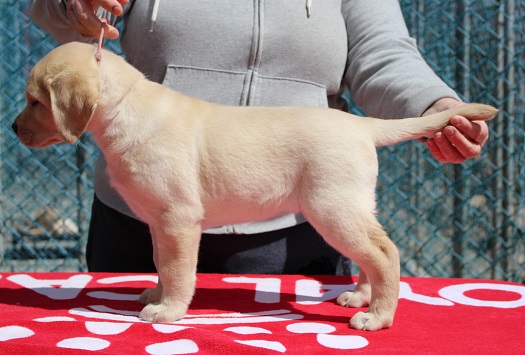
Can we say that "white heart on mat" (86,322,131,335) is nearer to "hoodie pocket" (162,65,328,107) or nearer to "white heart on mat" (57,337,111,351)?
"white heart on mat" (57,337,111,351)

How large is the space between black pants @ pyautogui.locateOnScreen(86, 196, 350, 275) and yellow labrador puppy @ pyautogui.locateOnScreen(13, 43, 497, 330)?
0.61 m

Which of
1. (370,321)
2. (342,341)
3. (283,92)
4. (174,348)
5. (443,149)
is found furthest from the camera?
(283,92)

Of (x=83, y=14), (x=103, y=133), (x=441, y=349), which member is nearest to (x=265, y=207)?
(x=103, y=133)

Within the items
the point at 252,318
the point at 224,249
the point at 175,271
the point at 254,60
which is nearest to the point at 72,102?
the point at 175,271

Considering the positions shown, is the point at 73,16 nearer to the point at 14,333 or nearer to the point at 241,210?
the point at 241,210

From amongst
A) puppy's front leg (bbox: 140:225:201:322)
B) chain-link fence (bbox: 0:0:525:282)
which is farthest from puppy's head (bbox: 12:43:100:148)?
chain-link fence (bbox: 0:0:525:282)

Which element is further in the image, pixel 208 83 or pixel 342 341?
pixel 208 83

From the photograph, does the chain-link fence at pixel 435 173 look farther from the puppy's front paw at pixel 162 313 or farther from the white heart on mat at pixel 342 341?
the white heart on mat at pixel 342 341

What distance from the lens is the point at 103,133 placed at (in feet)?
5.35

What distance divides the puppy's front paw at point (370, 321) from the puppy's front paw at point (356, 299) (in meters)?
0.25

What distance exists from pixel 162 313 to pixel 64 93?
23.8 inches

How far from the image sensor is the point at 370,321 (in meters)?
1.57

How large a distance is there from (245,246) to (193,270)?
0.66m

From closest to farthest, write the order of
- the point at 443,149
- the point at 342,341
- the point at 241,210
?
the point at 342,341
the point at 241,210
the point at 443,149
